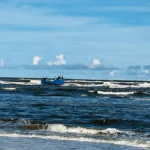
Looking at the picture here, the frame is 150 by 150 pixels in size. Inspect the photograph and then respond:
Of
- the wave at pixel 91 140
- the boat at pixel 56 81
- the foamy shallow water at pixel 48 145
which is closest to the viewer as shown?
the foamy shallow water at pixel 48 145

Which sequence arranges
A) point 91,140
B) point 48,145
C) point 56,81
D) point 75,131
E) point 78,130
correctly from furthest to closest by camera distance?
point 56,81
point 78,130
point 75,131
point 91,140
point 48,145

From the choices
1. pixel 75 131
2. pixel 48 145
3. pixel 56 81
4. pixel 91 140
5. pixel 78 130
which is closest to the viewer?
pixel 48 145

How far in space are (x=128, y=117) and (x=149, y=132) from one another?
26.8 ft

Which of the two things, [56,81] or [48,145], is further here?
[56,81]

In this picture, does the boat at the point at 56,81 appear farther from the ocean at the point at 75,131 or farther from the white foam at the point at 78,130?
the white foam at the point at 78,130

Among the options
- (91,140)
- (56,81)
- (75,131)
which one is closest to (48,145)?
(91,140)

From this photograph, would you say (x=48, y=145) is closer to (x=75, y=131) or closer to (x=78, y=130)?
(x=75, y=131)

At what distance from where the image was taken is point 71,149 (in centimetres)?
1797

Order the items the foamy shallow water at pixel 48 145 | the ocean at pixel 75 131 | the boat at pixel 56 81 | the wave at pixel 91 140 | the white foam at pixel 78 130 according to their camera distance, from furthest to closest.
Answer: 1. the boat at pixel 56 81
2. the white foam at pixel 78 130
3. the wave at pixel 91 140
4. the ocean at pixel 75 131
5. the foamy shallow water at pixel 48 145

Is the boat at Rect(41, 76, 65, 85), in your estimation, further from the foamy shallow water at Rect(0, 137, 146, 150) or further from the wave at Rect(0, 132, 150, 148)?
the foamy shallow water at Rect(0, 137, 146, 150)

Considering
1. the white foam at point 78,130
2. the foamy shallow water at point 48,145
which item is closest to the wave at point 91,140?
the foamy shallow water at point 48,145

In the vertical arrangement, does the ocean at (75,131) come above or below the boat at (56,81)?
below

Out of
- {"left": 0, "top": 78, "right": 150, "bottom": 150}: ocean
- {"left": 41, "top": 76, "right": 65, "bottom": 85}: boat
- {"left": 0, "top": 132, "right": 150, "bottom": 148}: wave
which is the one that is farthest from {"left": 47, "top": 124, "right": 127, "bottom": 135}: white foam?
{"left": 41, "top": 76, "right": 65, "bottom": 85}: boat

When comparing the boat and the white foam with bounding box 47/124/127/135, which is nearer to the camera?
the white foam with bounding box 47/124/127/135
